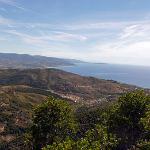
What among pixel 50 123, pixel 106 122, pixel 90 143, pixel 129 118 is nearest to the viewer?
pixel 90 143

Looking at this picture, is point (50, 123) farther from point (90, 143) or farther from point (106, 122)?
point (90, 143)

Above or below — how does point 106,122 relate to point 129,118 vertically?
below

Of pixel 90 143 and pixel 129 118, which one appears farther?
pixel 129 118

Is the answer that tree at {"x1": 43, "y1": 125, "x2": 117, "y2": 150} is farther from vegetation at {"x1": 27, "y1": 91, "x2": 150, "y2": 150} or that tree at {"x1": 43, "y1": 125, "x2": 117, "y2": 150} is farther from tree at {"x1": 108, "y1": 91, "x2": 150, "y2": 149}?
tree at {"x1": 108, "y1": 91, "x2": 150, "y2": 149}

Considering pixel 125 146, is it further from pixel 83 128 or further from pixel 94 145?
pixel 83 128

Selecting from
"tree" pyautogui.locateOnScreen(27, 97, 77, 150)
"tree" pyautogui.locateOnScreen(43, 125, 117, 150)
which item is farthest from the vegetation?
"tree" pyautogui.locateOnScreen(43, 125, 117, 150)

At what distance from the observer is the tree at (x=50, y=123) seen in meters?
73.2

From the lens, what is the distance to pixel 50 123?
73.1 metres

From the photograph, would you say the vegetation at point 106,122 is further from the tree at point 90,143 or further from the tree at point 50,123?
the tree at point 90,143

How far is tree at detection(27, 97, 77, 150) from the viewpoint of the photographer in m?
73.2

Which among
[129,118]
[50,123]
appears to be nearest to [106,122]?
[129,118]

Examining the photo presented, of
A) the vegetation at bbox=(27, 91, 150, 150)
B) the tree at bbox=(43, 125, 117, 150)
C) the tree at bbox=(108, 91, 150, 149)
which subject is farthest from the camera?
the tree at bbox=(108, 91, 150, 149)

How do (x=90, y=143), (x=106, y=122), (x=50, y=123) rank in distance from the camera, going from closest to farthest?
1. (x=90, y=143)
2. (x=50, y=123)
3. (x=106, y=122)

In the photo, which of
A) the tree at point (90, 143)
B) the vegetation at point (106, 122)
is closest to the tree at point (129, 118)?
the vegetation at point (106, 122)
